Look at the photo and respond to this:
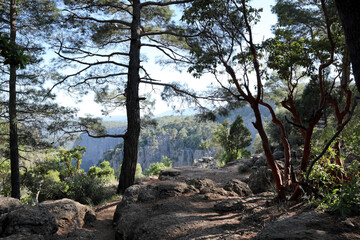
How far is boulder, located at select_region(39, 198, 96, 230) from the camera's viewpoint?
14.6 feet

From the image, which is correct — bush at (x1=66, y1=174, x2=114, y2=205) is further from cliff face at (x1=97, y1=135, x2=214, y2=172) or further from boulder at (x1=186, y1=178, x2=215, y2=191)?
cliff face at (x1=97, y1=135, x2=214, y2=172)

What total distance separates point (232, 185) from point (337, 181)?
9.13ft

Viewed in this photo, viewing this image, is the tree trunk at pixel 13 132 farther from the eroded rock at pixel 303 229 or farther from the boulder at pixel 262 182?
the eroded rock at pixel 303 229

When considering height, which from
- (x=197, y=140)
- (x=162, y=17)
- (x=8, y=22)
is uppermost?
(x=162, y=17)

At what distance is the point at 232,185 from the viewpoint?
20.0 ft

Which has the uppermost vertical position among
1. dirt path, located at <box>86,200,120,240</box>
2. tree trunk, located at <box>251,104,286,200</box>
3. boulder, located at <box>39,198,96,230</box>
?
tree trunk, located at <box>251,104,286,200</box>

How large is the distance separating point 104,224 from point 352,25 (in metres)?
5.73

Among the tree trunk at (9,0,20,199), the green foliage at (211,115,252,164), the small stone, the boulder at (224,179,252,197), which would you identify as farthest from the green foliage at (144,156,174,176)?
the small stone

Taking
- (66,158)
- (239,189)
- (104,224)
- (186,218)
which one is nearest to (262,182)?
(239,189)

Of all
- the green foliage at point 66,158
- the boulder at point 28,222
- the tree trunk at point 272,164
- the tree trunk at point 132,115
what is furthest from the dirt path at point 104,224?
the green foliage at point 66,158

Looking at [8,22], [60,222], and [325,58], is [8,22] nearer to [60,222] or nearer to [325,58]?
[60,222]

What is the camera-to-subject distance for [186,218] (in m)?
3.98

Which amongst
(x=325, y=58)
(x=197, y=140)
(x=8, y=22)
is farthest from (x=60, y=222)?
(x=197, y=140)

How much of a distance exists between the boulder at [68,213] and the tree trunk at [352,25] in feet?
16.2
